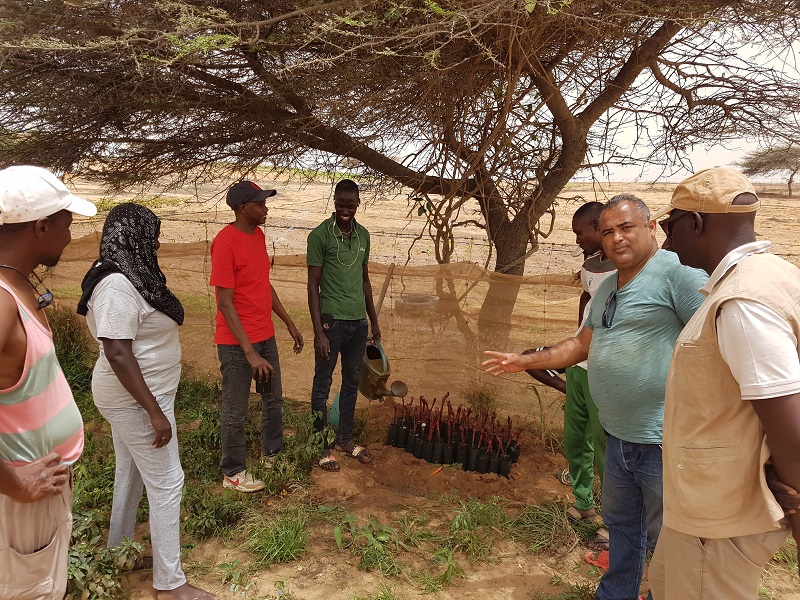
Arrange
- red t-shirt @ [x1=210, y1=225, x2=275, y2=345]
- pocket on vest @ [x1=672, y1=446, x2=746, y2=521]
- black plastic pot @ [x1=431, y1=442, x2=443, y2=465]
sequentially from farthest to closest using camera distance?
black plastic pot @ [x1=431, y1=442, x2=443, y2=465]
red t-shirt @ [x1=210, y1=225, x2=275, y2=345]
pocket on vest @ [x1=672, y1=446, x2=746, y2=521]

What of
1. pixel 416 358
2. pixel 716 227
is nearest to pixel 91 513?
pixel 416 358

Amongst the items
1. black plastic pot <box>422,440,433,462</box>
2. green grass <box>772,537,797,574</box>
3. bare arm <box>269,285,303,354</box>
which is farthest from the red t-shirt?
green grass <box>772,537,797,574</box>

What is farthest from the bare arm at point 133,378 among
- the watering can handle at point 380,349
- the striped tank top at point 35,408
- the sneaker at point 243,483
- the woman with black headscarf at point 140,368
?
the watering can handle at point 380,349

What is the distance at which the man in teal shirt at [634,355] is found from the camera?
8.27 ft

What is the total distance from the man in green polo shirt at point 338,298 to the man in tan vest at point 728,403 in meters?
2.79

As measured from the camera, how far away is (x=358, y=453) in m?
4.68

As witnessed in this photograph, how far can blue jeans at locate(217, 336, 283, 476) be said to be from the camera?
400 cm

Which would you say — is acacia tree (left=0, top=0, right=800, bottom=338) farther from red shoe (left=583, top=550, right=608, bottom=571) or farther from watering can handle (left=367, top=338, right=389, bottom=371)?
red shoe (left=583, top=550, right=608, bottom=571)

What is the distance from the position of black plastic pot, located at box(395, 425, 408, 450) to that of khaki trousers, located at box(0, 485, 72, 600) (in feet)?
10.0

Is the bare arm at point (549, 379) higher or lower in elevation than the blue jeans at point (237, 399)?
higher

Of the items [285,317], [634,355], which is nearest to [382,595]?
[634,355]

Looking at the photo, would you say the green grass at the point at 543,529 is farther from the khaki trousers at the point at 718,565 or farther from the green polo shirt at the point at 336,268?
the green polo shirt at the point at 336,268

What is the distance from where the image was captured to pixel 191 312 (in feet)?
20.0

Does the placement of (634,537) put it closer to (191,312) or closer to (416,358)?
(416,358)
